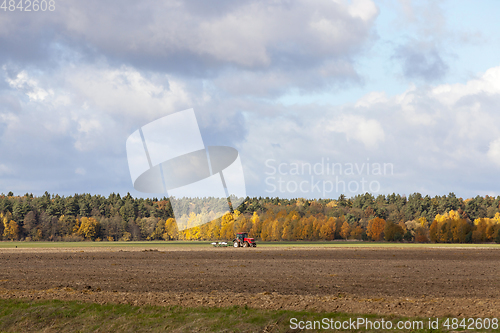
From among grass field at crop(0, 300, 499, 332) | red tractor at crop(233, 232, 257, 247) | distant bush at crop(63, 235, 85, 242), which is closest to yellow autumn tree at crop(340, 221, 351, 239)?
distant bush at crop(63, 235, 85, 242)

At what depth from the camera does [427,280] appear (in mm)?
31578

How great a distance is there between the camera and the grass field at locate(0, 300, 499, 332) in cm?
1724

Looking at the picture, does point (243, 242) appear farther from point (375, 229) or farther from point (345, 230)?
point (345, 230)

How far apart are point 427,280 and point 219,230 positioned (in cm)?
15647

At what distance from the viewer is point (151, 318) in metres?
18.6

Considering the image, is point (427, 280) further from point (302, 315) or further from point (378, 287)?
point (302, 315)

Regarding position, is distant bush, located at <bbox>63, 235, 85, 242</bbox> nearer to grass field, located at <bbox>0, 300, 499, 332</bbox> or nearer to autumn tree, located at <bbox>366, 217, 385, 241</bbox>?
autumn tree, located at <bbox>366, 217, 385, 241</bbox>

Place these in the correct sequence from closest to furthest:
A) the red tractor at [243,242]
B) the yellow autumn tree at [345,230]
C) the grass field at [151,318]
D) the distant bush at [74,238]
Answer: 1. the grass field at [151,318]
2. the red tractor at [243,242]
3. the yellow autumn tree at [345,230]
4. the distant bush at [74,238]

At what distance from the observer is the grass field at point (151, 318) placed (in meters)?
17.2

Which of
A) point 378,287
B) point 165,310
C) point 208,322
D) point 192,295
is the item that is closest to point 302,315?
point 208,322

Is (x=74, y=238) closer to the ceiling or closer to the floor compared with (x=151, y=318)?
closer to the floor

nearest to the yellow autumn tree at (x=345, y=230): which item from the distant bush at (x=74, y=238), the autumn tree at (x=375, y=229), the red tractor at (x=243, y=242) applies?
the autumn tree at (x=375, y=229)

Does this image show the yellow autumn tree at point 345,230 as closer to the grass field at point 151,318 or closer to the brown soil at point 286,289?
the brown soil at point 286,289

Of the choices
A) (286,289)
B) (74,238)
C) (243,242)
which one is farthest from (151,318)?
(74,238)
